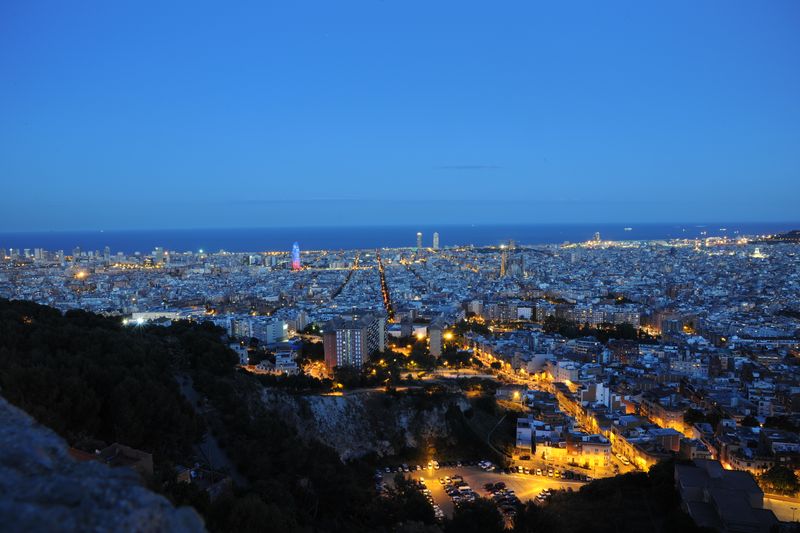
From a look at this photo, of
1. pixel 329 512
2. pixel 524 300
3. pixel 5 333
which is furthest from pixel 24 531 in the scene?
pixel 524 300

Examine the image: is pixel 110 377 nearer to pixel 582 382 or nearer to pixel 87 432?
pixel 87 432

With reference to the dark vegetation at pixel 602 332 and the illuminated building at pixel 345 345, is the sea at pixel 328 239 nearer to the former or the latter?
the dark vegetation at pixel 602 332

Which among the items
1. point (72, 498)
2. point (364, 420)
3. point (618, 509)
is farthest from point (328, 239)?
point (72, 498)

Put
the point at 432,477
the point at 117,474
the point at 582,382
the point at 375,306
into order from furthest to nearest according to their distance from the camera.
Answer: the point at 375,306 → the point at 582,382 → the point at 432,477 → the point at 117,474

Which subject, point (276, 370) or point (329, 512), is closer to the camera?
point (329, 512)

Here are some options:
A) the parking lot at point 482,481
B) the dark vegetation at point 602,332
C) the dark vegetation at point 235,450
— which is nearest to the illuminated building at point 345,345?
the parking lot at point 482,481

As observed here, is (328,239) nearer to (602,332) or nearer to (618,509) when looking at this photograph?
(602,332)

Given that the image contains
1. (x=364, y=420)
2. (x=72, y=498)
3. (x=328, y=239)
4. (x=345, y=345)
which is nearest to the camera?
(x=72, y=498)
